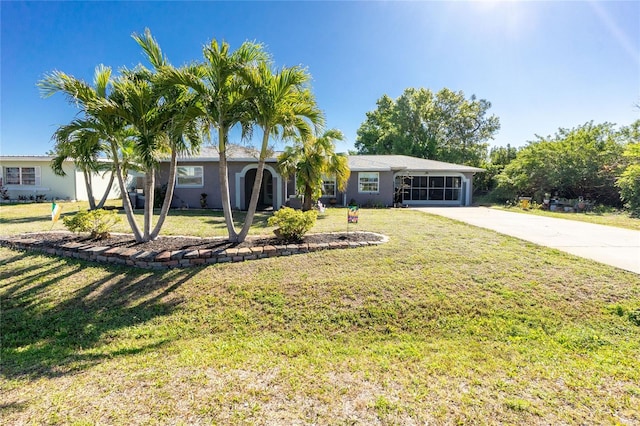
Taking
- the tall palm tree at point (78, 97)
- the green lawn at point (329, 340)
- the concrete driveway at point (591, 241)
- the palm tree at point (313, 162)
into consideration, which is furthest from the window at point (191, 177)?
the concrete driveway at point (591, 241)

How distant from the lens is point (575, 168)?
A: 63.1 ft

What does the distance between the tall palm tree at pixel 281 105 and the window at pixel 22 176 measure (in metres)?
21.8

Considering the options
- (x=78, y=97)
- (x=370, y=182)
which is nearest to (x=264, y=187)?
(x=370, y=182)

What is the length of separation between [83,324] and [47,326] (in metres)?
0.55

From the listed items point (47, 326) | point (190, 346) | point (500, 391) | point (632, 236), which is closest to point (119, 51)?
point (47, 326)

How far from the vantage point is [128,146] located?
11531mm

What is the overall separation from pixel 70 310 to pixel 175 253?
6.36 feet

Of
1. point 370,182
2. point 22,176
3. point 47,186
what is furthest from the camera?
point 22,176

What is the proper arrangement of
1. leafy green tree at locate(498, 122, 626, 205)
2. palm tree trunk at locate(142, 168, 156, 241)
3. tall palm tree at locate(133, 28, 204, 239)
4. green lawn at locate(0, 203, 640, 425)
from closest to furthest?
green lawn at locate(0, 203, 640, 425)
tall palm tree at locate(133, 28, 204, 239)
palm tree trunk at locate(142, 168, 156, 241)
leafy green tree at locate(498, 122, 626, 205)

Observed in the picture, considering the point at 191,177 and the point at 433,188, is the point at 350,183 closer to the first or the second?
the point at 433,188

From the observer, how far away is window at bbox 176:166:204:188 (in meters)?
15.9

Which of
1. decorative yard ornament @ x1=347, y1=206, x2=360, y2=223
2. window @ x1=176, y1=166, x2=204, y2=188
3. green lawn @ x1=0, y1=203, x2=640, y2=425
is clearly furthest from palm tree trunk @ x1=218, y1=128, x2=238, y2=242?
window @ x1=176, y1=166, x2=204, y2=188

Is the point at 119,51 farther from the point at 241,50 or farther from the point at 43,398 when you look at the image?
the point at 43,398

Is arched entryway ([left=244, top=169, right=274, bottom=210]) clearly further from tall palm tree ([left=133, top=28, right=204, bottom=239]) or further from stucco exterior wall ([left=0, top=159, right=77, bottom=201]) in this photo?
stucco exterior wall ([left=0, top=159, right=77, bottom=201])
